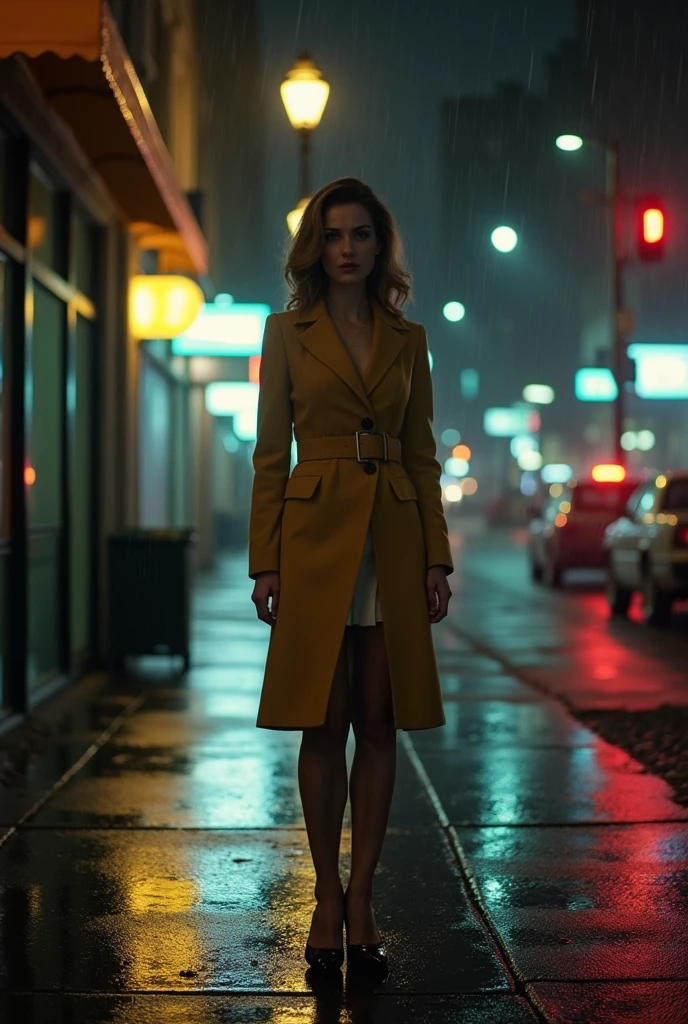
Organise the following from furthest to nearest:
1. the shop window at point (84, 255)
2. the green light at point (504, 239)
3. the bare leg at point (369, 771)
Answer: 1. the green light at point (504, 239)
2. the shop window at point (84, 255)
3. the bare leg at point (369, 771)

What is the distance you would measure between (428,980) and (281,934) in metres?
0.57

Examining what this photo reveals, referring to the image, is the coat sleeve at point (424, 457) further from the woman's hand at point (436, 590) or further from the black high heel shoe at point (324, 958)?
the black high heel shoe at point (324, 958)

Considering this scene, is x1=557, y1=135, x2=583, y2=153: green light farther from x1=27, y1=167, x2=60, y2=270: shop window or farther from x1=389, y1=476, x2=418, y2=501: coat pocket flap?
x1=389, y1=476, x2=418, y2=501: coat pocket flap

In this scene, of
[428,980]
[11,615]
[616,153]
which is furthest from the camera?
[616,153]

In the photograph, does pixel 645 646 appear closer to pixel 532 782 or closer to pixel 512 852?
pixel 532 782

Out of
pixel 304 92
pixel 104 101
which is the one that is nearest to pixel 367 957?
pixel 104 101

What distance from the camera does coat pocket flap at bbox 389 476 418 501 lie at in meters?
3.97

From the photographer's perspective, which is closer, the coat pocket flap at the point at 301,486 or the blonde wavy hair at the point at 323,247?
the coat pocket flap at the point at 301,486

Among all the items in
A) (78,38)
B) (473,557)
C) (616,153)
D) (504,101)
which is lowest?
(473,557)

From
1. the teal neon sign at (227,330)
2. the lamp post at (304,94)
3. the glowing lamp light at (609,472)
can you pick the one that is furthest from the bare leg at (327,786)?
the glowing lamp light at (609,472)

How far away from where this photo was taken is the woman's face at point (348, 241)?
13.3ft

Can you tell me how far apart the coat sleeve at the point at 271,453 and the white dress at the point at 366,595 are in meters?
0.24

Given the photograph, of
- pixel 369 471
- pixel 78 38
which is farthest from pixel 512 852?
pixel 78 38

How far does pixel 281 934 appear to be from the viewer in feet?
13.7
